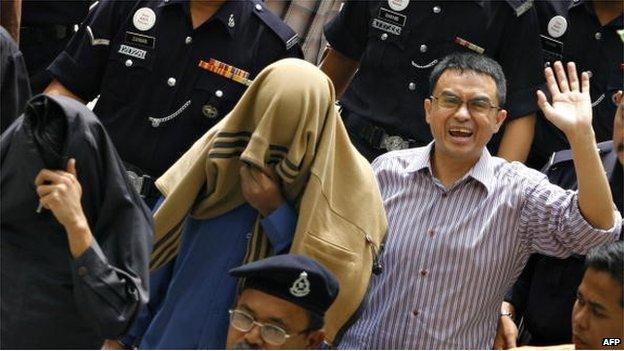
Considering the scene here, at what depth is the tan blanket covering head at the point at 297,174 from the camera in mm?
4938

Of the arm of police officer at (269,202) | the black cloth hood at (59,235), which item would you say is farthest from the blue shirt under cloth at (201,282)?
the black cloth hood at (59,235)

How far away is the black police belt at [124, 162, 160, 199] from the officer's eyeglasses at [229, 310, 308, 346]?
1.51m

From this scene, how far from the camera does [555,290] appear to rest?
5.81 m

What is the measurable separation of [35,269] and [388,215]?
146cm

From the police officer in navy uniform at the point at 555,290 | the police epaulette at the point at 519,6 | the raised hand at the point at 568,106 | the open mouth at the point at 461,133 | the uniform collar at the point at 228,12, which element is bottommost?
the police officer in navy uniform at the point at 555,290

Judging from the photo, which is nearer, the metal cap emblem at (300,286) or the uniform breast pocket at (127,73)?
the metal cap emblem at (300,286)

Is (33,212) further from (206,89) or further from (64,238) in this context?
(206,89)

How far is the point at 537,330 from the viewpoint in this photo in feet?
19.1

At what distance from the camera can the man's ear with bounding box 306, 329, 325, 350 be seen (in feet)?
15.5

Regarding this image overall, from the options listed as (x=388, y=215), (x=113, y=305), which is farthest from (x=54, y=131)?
(x=388, y=215)

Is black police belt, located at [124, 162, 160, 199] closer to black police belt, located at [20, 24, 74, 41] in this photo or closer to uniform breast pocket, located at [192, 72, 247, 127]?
uniform breast pocket, located at [192, 72, 247, 127]

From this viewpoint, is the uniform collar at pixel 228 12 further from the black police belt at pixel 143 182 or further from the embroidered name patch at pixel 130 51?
the black police belt at pixel 143 182

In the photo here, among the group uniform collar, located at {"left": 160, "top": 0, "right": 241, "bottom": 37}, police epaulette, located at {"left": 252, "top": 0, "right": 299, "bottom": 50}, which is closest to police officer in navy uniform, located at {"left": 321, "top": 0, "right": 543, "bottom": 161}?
police epaulette, located at {"left": 252, "top": 0, "right": 299, "bottom": 50}

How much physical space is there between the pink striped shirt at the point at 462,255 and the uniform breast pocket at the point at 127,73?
1.31 m
